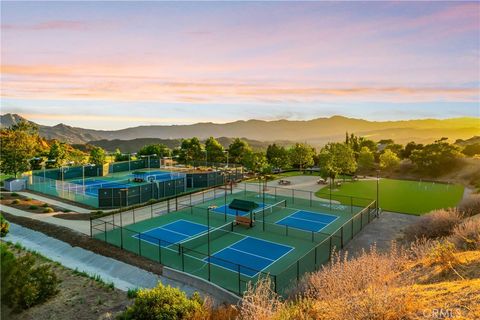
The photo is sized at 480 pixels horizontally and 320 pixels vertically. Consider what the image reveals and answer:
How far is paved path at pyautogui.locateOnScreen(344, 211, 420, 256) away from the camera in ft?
75.7

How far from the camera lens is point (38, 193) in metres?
41.7

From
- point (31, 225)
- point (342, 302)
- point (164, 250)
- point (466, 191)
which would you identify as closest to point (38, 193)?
point (31, 225)

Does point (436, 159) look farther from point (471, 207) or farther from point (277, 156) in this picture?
point (471, 207)

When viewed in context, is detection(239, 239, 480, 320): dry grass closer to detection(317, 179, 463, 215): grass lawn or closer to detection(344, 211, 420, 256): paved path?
detection(344, 211, 420, 256): paved path

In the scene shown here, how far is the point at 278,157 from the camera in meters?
65.2

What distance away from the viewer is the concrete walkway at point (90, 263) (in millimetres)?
17811

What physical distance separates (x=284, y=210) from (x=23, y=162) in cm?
3748

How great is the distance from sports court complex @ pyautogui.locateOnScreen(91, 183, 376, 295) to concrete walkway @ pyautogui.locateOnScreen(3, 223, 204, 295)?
5.46 ft

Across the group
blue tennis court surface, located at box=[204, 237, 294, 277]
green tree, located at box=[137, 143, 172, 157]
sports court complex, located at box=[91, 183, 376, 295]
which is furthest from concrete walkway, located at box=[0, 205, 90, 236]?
green tree, located at box=[137, 143, 172, 157]

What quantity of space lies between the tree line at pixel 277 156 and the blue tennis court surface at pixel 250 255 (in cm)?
2309

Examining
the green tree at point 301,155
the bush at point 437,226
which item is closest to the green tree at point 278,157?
the green tree at point 301,155

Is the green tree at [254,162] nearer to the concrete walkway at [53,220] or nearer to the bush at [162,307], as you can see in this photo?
the concrete walkway at [53,220]

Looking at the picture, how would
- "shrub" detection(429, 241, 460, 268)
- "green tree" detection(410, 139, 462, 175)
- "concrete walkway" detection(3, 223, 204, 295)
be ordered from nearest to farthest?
"shrub" detection(429, 241, 460, 268)
"concrete walkway" detection(3, 223, 204, 295)
"green tree" detection(410, 139, 462, 175)

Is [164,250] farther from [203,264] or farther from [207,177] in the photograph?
[207,177]
